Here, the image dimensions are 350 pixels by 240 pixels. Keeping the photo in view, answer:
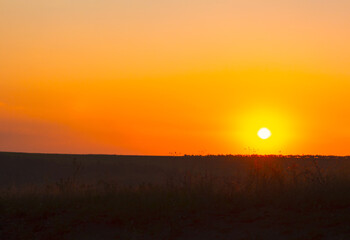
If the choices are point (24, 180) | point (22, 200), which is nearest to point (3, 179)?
point (24, 180)

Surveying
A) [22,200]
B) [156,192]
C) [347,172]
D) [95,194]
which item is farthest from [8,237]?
[347,172]

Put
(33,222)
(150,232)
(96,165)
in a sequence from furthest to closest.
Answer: (96,165), (33,222), (150,232)

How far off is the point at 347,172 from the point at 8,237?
7.62 meters

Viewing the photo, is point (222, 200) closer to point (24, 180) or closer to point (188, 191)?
point (188, 191)

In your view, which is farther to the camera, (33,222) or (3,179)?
(3,179)

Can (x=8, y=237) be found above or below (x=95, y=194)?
below

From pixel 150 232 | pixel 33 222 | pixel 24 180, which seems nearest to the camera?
pixel 150 232

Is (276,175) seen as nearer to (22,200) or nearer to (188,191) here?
(188,191)

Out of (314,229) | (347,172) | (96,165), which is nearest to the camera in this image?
(314,229)

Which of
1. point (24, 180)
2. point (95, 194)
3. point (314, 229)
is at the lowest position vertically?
point (314, 229)

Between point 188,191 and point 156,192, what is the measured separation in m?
→ 0.69

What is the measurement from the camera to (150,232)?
28.5 feet

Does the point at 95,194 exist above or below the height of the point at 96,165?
below

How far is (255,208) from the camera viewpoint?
923cm
